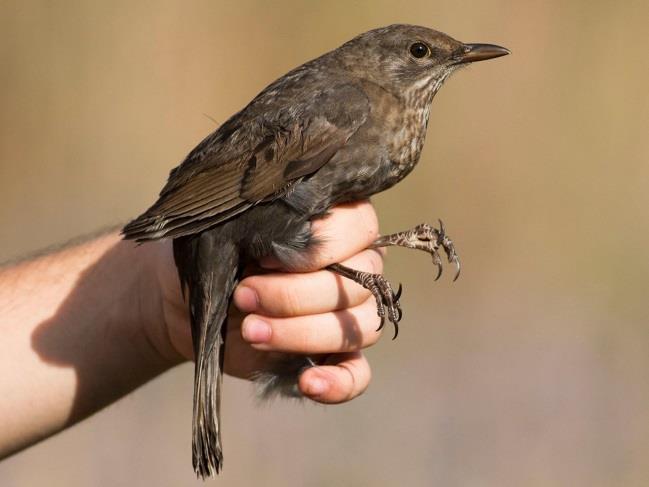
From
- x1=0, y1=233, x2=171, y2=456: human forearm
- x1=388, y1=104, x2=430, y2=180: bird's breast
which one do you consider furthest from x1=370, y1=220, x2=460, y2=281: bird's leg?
x1=0, y1=233, x2=171, y2=456: human forearm

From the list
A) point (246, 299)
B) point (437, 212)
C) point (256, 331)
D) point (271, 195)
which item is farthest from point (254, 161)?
point (437, 212)

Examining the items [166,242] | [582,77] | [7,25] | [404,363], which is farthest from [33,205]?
[166,242]

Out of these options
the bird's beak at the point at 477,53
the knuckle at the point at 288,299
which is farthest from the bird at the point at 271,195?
the bird's beak at the point at 477,53

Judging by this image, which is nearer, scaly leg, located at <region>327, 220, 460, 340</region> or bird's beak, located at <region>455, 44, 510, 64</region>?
scaly leg, located at <region>327, 220, 460, 340</region>

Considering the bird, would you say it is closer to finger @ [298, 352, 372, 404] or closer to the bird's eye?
finger @ [298, 352, 372, 404]

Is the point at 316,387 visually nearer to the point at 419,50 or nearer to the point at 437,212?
the point at 419,50

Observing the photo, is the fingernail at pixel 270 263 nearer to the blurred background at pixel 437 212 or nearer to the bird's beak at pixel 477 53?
the bird's beak at pixel 477 53

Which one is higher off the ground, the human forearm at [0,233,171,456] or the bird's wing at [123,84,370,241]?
the bird's wing at [123,84,370,241]
